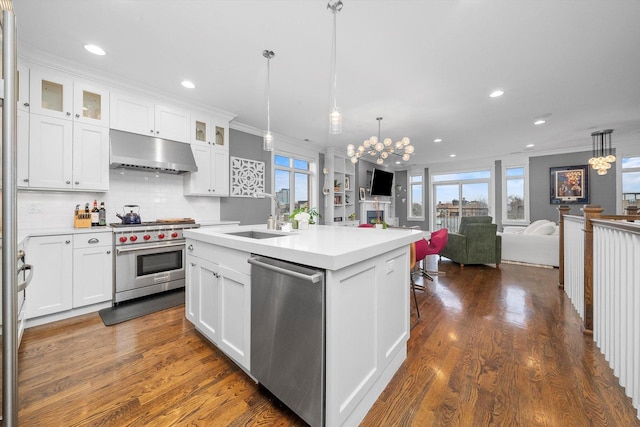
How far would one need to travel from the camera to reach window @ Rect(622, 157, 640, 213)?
5.86 meters

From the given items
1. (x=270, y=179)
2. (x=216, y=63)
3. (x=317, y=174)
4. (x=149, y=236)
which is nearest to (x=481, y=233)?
(x=317, y=174)

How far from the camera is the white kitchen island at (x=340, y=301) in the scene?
119cm

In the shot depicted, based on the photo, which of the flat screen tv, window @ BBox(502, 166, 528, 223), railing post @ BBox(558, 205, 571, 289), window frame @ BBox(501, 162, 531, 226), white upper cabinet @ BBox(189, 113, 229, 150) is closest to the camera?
railing post @ BBox(558, 205, 571, 289)

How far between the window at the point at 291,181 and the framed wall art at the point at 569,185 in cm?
637

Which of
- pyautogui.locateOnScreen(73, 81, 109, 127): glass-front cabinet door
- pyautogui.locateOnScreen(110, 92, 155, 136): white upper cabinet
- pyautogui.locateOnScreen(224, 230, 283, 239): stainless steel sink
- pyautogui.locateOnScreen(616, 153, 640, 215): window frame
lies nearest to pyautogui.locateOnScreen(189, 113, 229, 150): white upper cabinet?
pyautogui.locateOnScreen(110, 92, 155, 136): white upper cabinet

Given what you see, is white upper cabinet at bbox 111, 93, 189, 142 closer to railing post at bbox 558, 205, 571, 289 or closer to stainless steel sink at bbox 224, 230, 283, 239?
stainless steel sink at bbox 224, 230, 283, 239

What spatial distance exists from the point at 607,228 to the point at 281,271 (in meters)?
2.23

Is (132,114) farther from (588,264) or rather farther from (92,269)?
(588,264)

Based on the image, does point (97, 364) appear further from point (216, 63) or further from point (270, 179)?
point (270, 179)

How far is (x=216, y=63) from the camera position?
9.16ft

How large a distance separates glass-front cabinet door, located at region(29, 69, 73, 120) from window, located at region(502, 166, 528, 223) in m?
9.32

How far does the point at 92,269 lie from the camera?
277 cm

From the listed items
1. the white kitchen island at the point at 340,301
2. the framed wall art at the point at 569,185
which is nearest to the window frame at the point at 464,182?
the framed wall art at the point at 569,185

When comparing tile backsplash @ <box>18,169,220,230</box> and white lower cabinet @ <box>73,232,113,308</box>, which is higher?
tile backsplash @ <box>18,169,220,230</box>
